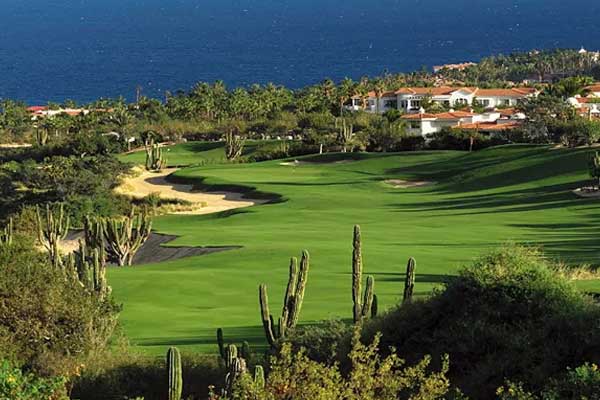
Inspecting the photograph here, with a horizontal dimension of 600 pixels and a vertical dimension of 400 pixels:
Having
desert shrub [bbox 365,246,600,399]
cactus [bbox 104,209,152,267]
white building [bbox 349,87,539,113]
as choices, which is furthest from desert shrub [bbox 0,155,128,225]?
white building [bbox 349,87,539,113]

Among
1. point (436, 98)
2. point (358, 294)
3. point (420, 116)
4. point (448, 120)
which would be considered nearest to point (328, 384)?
point (358, 294)

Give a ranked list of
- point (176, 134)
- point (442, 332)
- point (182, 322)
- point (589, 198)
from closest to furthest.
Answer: point (442, 332) < point (182, 322) < point (589, 198) < point (176, 134)

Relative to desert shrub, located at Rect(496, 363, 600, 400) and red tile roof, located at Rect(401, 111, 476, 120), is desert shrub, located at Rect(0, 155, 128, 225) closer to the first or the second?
red tile roof, located at Rect(401, 111, 476, 120)

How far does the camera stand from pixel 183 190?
76.4m

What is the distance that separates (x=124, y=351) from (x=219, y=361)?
227 centimetres

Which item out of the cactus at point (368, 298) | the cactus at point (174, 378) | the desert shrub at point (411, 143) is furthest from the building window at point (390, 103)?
the cactus at point (174, 378)

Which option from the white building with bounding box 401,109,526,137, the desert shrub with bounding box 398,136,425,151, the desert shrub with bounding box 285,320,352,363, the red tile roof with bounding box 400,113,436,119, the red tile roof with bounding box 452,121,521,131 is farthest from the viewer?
the red tile roof with bounding box 400,113,436,119

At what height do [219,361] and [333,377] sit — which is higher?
[333,377]

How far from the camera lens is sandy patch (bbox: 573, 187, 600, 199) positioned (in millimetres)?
56416

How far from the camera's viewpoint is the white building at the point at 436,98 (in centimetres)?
13038

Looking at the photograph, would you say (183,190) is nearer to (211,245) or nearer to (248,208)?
(248,208)

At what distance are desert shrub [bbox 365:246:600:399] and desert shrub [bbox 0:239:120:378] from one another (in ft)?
19.4

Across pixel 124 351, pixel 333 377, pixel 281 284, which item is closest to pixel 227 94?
pixel 281 284

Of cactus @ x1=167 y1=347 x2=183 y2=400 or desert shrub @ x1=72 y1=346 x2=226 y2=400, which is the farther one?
desert shrub @ x1=72 y1=346 x2=226 y2=400
